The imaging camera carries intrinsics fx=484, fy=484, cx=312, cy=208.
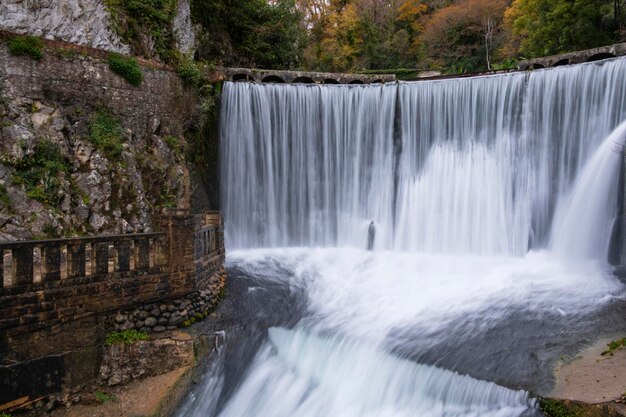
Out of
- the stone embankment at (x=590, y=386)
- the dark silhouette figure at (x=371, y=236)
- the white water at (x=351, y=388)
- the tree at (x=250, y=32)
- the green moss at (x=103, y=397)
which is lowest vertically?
the green moss at (x=103, y=397)

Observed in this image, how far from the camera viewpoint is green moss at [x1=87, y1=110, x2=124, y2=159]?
13539 mm

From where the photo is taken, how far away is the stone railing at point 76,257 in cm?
741

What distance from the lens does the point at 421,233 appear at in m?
16.3

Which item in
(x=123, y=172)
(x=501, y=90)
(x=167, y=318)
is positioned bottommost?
(x=167, y=318)

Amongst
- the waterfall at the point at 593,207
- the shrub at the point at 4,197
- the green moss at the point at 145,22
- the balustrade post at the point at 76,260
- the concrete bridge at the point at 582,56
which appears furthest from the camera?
the concrete bridge at the point at 582,56

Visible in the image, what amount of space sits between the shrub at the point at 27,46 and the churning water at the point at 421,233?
6.18 m

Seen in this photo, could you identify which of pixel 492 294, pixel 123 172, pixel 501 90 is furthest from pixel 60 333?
pixel 501 90

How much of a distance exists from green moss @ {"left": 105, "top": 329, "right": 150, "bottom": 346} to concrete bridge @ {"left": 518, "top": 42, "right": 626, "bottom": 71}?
1847 centimetres

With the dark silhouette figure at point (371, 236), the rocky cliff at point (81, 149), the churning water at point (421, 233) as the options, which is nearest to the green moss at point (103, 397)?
the churning water at point (421, 233)

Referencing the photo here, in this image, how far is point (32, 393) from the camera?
772 centimetres

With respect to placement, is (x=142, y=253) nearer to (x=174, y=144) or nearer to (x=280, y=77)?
(x=174, y=144)

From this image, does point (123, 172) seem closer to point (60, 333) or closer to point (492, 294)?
point (60, 333)

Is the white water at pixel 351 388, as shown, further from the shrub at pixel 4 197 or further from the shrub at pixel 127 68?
the shrub at pixel 127 68

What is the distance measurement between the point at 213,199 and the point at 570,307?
38.5 feet
